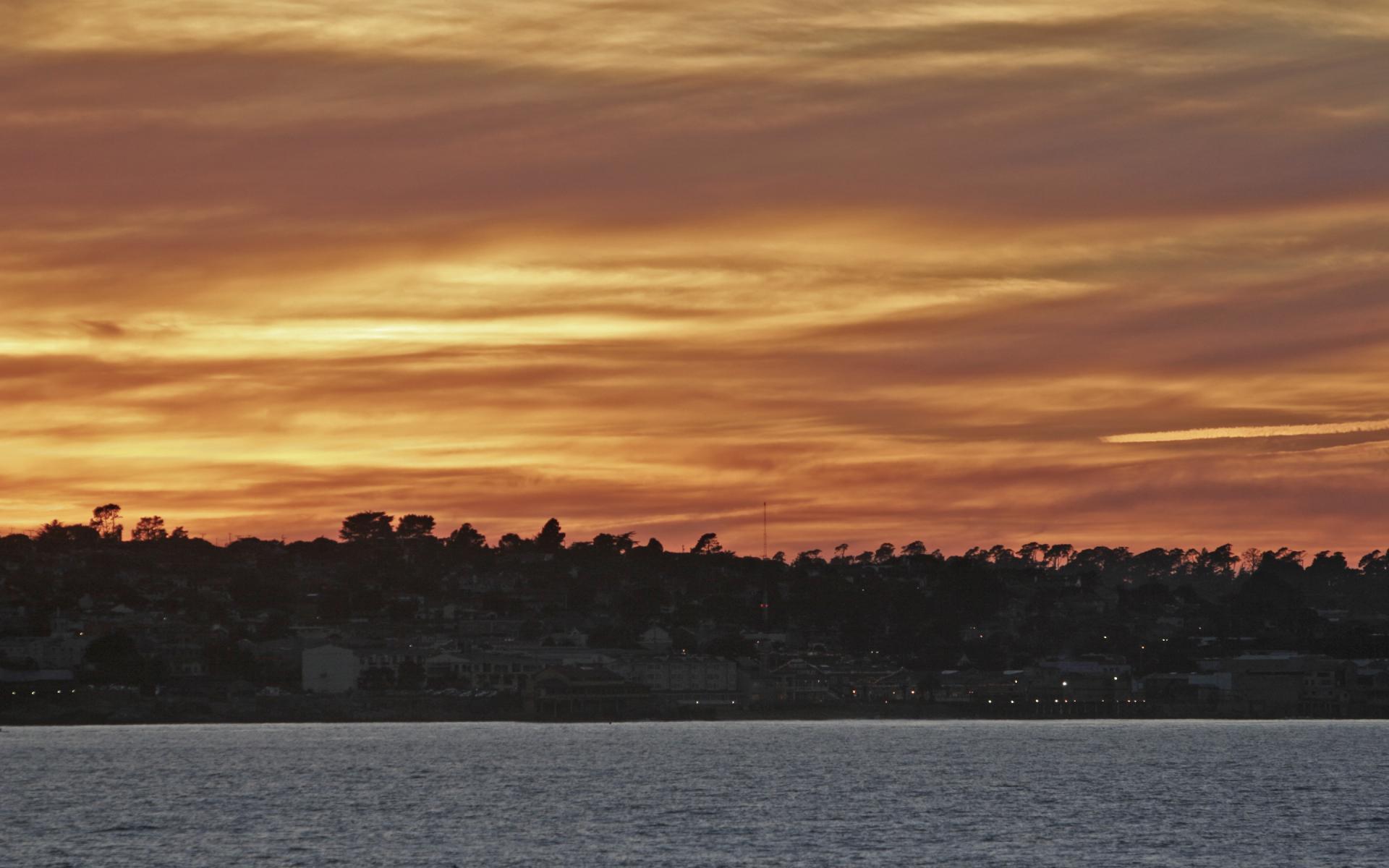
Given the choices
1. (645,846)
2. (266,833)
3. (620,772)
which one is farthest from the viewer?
(620,772)

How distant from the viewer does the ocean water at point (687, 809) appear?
85.9 metres

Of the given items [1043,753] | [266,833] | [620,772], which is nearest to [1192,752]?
[1043,753]

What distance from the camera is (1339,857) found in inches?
3339

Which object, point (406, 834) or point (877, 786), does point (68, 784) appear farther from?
point (877, 786)

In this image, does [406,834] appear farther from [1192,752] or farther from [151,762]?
[1192,752]

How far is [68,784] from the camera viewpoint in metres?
129

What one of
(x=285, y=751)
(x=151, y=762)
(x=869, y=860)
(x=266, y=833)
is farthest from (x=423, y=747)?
(x=869, y=860)

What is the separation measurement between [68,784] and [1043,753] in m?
89.0

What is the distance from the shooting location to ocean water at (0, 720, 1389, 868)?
8588 centimetres

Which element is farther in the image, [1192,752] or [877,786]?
[1192,752]

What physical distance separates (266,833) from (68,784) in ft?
132

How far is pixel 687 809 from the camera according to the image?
108 meters

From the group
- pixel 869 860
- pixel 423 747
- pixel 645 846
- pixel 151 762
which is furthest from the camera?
pixel 423 747

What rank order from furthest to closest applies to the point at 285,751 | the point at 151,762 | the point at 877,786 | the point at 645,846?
the point at 285,751 → the point at 151,762 → the point at 877,786 → the point at 645,846
